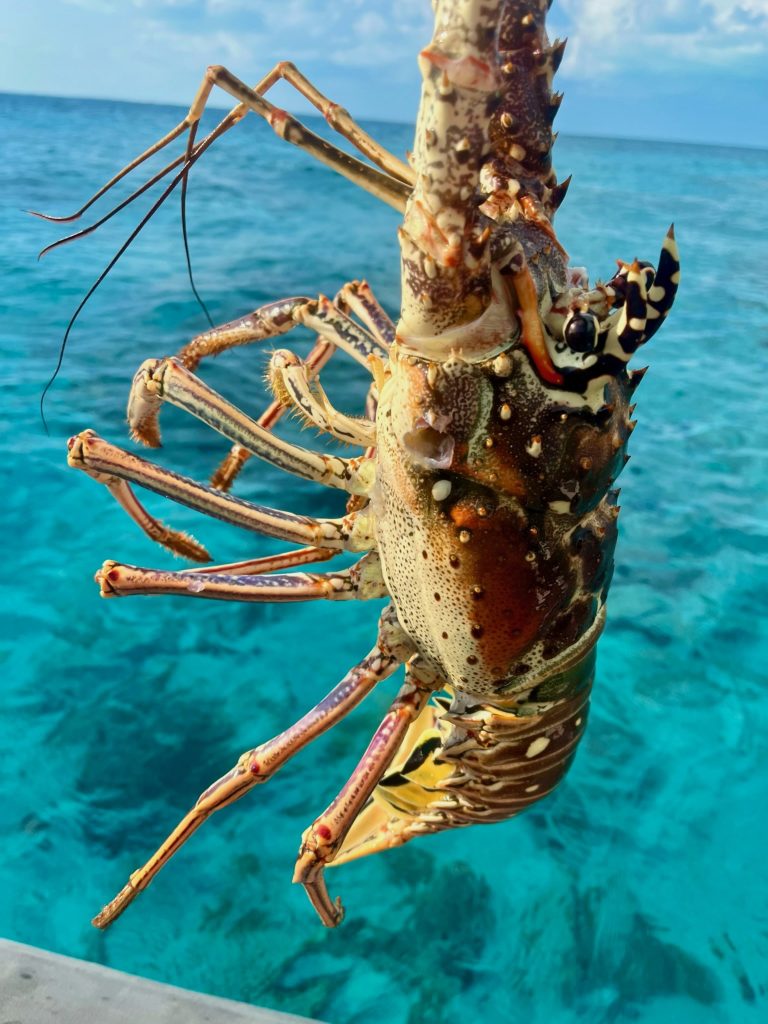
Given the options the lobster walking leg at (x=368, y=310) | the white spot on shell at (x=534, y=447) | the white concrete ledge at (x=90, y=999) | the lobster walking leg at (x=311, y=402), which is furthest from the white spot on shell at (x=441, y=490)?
the white concrete ledge at (x=90, y=999)

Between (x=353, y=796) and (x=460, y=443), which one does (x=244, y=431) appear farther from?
(x=353, y=796)

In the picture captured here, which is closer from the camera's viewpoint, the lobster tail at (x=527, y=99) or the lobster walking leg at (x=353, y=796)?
the lobster tail at (x=527, y=99)

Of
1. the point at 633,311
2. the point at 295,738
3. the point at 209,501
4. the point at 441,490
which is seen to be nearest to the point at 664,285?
the point at 633,311

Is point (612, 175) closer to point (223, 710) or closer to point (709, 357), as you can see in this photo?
point (709, 357)

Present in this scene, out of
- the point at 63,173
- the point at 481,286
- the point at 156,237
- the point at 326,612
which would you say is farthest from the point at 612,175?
the point at 481,286

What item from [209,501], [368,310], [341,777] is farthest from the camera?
[341,777]

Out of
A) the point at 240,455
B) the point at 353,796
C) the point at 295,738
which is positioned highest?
the point at 240,455

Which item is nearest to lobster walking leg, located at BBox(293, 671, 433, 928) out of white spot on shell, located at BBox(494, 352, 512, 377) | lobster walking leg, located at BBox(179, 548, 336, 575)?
lobster walking leg, located at BBox(179, 548, 336, 575)

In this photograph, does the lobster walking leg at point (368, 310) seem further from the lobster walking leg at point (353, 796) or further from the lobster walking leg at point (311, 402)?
the lobster walking leg at point (353, 796)
